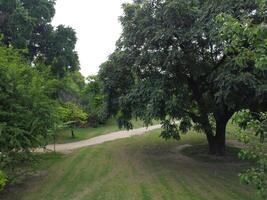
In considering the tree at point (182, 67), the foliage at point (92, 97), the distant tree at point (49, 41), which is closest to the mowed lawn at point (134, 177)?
the tree at point (182, 67)

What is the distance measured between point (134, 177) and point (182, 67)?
5.75 m

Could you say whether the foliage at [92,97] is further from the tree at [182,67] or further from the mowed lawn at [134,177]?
the tree at [182,67]

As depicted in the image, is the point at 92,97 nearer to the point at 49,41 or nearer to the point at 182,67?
the point at 49,41

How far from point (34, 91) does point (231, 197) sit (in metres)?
8.84

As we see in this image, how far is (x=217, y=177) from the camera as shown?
16.3 metres

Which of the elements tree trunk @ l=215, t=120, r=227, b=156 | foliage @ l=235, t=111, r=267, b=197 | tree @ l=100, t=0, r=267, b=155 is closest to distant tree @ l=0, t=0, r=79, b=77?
tree @ l=100, t=0, r=267, b=155

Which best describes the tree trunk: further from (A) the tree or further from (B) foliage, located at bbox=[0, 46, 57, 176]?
(B) foliage, located at bbox=[0, 46, 57, 176]

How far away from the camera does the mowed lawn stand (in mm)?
13945

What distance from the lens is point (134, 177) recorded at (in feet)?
53.4

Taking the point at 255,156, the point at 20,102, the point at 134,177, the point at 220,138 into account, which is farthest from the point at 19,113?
the point at 255,156

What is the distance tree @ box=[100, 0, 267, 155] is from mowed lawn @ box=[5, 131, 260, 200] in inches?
80.4

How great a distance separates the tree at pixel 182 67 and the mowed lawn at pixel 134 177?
2.04 m

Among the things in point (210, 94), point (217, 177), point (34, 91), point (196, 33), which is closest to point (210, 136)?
point (210, 94)

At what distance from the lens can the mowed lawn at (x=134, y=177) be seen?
13.9 metres
